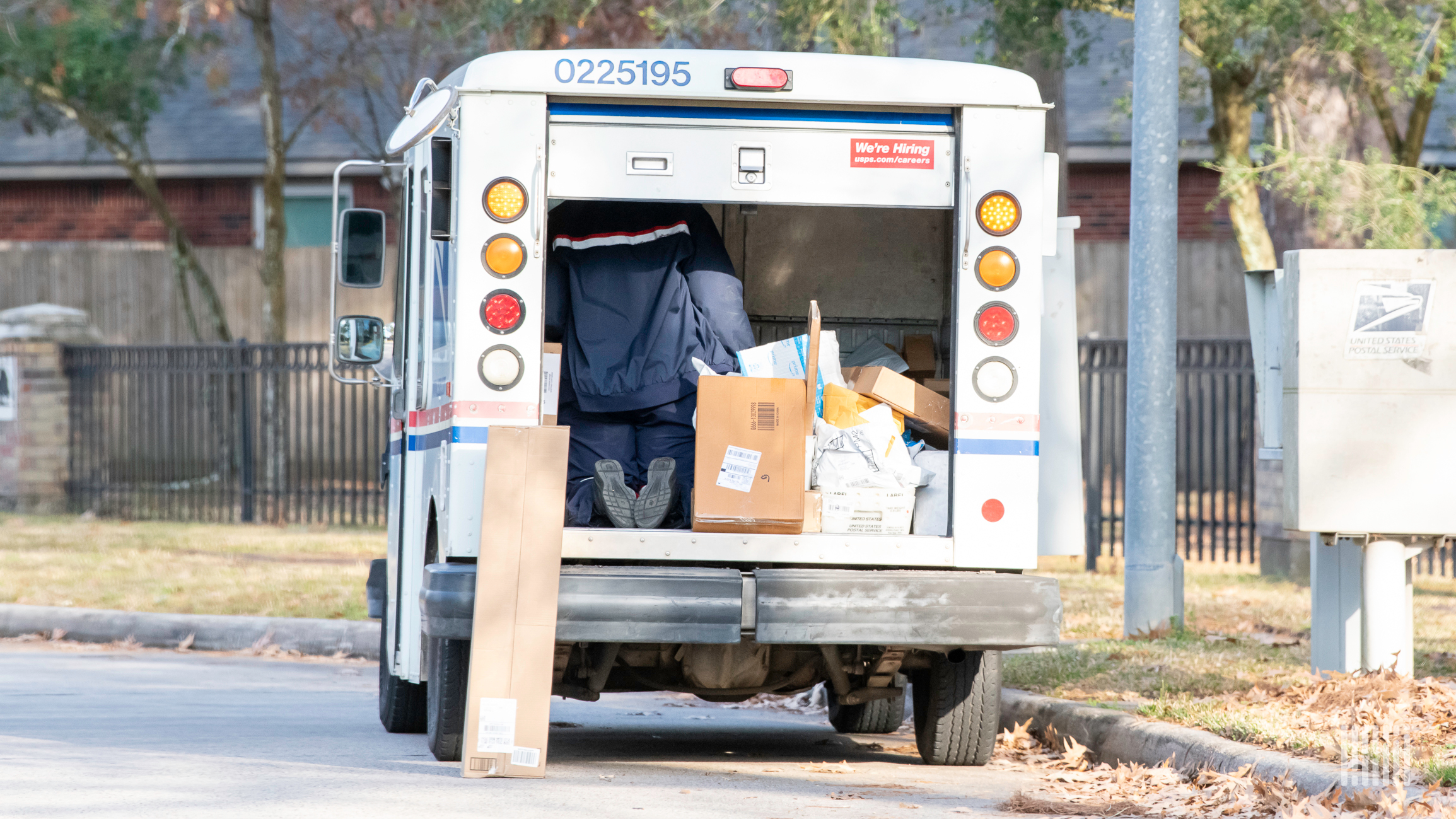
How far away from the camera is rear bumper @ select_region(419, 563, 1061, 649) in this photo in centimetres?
525

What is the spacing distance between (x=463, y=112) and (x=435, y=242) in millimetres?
602

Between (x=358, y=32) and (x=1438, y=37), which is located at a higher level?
(x=358, y=32)

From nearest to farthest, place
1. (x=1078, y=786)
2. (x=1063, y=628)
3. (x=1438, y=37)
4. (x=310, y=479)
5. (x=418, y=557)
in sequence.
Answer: (x=1078, y=786) < (x=418, y=557) < (x=1063, y=628) < (x=1438, y=37) < (x=310, y=479)

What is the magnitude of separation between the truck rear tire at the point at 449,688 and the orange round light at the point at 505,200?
142 cm

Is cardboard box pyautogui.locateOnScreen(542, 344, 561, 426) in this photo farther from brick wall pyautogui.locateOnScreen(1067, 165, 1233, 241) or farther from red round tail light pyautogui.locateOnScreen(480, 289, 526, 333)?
brick wall pyautogui.locateOnScreen(1067, 165, 1233, 241)

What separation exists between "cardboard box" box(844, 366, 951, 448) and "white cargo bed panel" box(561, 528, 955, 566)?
0.64 meters

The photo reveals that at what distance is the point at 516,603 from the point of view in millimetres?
5262

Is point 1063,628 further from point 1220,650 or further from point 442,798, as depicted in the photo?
point 442,798

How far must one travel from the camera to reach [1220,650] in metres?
8.30

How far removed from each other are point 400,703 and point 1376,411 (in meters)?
4.02

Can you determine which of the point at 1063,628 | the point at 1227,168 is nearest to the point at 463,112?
the point at 1063,628

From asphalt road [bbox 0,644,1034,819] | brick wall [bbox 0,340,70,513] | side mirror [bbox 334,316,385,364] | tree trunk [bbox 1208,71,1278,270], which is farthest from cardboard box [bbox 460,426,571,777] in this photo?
brick wall [bbox 0,340,70,513]

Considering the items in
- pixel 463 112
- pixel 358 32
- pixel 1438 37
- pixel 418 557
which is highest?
pixel 358 32

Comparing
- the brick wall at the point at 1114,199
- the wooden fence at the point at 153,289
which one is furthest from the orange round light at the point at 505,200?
the brick wall at the point at 1114,199
